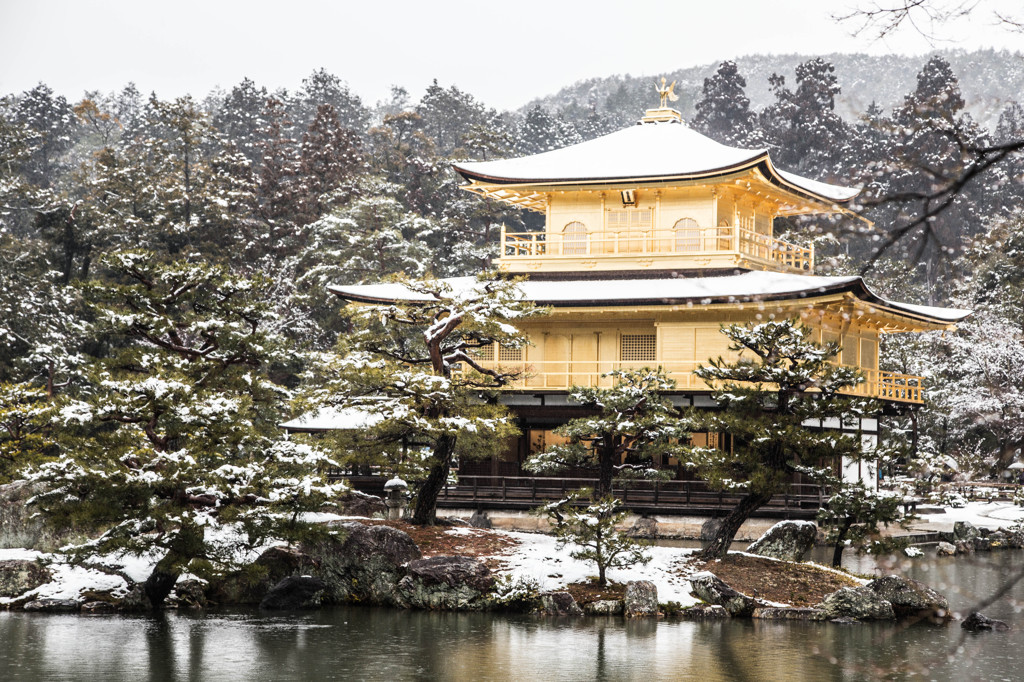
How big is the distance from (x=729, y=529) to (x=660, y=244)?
43.7ft

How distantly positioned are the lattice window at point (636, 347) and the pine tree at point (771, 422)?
9901mm

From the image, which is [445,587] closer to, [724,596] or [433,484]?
[433,484]

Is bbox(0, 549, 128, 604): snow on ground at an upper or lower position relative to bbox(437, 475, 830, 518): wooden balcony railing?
lower

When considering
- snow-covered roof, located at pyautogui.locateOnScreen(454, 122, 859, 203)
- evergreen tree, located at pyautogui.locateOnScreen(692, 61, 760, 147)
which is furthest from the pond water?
evergreen tree, located at pyautogui.locateOnScreen(692, 61, 760, 147)

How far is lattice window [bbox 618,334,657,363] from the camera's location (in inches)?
1260

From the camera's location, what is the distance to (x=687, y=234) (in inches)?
1302

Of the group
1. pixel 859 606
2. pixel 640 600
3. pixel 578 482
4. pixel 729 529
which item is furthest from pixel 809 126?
pixel 640 600

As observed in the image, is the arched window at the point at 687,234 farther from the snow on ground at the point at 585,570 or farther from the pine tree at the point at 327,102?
the pine tree at the point at 327,102

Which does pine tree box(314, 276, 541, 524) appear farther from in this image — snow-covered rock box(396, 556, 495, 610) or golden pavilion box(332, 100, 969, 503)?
golden pavilion box(332, 100, 969, 503)

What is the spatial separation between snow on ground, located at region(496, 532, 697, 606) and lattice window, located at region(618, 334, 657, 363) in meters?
→ 11.1

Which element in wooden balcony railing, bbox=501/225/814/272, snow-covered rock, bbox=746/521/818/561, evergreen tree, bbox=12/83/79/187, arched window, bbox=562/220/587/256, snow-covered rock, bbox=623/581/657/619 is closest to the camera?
snow-covered rock, bbox=623/581/657/619

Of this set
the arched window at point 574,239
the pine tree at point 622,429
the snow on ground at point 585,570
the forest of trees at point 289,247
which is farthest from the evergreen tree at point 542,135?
the snow on ground at point 585,570

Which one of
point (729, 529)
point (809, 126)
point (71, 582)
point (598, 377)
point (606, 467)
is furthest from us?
point (809, 126)

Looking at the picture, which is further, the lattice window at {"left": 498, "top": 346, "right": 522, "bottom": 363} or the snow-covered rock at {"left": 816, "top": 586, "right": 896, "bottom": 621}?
the lattice window at {"left": 498, "top": 346, "right": 522, "bottom": 363}
